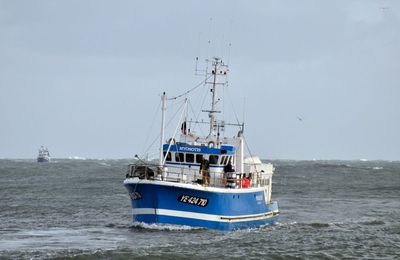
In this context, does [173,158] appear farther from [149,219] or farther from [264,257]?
[264,257]

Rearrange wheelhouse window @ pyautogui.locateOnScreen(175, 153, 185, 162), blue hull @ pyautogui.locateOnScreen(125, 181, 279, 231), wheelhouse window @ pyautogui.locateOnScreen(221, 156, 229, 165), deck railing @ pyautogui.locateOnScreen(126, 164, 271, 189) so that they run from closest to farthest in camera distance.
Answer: blue hull @ pyautogui.locateOnScreen(125, 181, 279, 231)
deck railing @ pyautogui.locateOnScreen(126, 164, 271, 189)
wheelhouse window @ pyautogui.locateOnScreen(221, 156, 229, 165)
wheelhouse window @ pyautogui.locateOnScreen(175, 153, 185, 162)

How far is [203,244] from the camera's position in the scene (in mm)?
28578

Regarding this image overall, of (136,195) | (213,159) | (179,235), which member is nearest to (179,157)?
(213,159)

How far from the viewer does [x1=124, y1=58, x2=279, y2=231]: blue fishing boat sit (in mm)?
31969

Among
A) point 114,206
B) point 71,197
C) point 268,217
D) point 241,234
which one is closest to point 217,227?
point 241,234

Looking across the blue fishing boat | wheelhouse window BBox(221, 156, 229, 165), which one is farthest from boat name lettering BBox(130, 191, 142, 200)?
wheelhouse window BBox(221, 156, 229, 165)

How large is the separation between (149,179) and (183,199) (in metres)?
1.86

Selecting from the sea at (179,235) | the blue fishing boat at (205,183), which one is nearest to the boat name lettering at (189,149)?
the blue fishing boat at (205,183)

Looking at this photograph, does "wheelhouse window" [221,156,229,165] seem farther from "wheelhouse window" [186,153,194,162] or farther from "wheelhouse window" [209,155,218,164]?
"wheelhouse window" [186,153,194,162]

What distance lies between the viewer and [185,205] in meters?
32.0

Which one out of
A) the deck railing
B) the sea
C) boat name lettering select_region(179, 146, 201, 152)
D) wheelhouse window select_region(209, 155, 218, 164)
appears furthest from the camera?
boat name lettering select_region(179, 146, 201, 152)

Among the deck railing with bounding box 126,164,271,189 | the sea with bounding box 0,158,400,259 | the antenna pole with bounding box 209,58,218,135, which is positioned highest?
the antenna pole with bounding box 209,58,218,135

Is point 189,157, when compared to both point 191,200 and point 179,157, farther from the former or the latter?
point 191,200

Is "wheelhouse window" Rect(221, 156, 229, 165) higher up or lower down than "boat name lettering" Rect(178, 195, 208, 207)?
higher up
